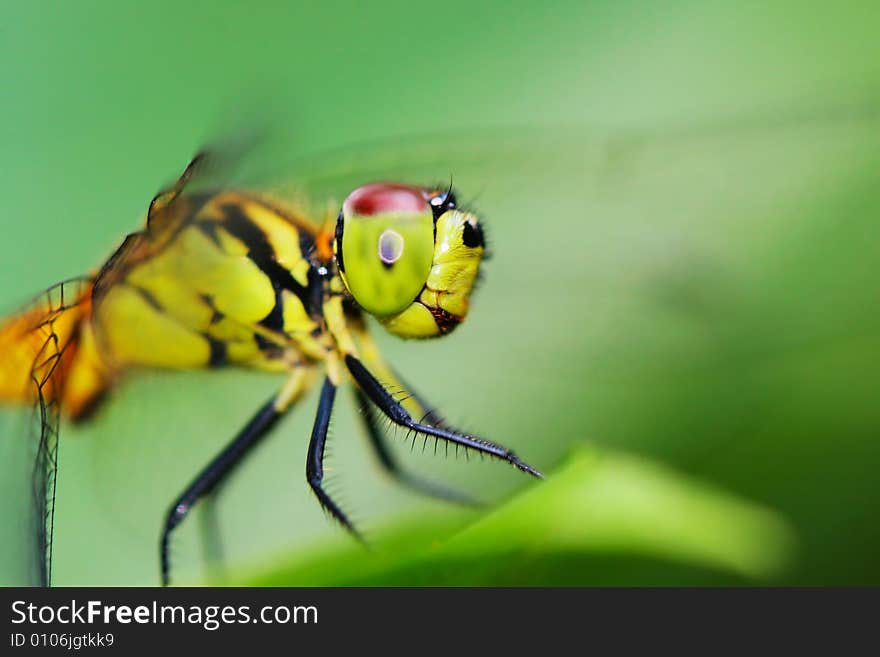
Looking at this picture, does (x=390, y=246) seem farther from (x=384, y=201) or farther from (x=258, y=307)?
(x=258, y=307)

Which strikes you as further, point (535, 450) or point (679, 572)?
point (535, 450)

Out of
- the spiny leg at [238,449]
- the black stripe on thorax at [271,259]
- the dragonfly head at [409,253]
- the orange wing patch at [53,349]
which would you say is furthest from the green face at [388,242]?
the orange wing patch at [53,349]

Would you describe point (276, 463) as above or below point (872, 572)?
above

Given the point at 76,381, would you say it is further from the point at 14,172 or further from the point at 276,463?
the point at 14,172

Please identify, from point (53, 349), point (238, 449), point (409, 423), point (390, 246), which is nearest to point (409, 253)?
point (390, 246)

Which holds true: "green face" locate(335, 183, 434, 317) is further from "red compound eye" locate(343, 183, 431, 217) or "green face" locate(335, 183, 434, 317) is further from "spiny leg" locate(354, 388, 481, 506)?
"spiny leg" locate(354, 388, 481, 506)

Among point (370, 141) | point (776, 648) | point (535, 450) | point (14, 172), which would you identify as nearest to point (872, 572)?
point (776, 648)

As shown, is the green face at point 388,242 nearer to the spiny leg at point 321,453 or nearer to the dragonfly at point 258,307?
the dragonfly at point 258,307
